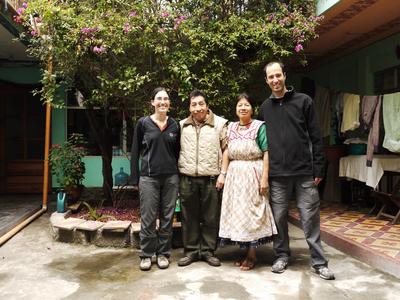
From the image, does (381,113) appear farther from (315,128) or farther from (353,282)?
(353,282)

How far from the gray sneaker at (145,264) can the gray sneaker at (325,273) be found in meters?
1.74

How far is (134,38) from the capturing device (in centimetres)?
547

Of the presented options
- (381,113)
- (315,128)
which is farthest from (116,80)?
(381,113)

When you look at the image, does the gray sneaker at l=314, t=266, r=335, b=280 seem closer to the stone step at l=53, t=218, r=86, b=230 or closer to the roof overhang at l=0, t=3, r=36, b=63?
the stone step at l=53, t=218, r=86, b=230

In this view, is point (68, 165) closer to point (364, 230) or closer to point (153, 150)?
point (153, 150)

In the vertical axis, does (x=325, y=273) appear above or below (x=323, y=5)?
below

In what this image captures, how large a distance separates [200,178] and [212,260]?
0.90 m

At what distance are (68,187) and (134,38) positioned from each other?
327cm

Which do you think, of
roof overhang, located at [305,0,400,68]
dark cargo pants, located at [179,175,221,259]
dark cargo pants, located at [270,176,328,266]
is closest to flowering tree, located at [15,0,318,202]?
roof overhang, located at [305,0,400,68]

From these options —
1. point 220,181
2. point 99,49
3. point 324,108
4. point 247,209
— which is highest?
point 99,49

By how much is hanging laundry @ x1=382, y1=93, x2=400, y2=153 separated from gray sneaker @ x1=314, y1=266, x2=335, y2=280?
10.4ft

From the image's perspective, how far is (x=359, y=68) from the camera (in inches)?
339

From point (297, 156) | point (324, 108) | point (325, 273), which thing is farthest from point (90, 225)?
point (324, 108)

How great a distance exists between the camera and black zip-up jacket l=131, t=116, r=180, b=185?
440 centimetres
